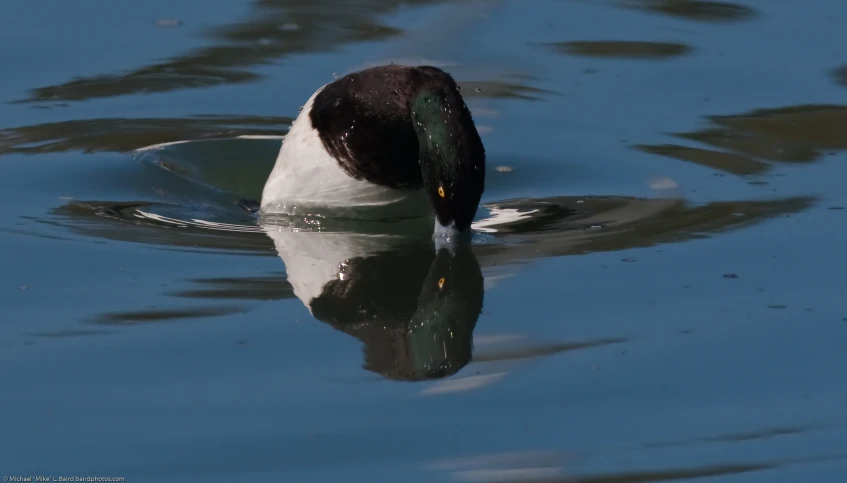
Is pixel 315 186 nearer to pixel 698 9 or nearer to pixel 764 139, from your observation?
pixel 764 139

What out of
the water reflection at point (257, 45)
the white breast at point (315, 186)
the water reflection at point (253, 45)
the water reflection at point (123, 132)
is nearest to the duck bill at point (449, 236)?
the white breast at point (315, 186)

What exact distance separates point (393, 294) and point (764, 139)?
337cm

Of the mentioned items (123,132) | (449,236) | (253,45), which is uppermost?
(253,45)

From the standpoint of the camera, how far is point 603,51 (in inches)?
382

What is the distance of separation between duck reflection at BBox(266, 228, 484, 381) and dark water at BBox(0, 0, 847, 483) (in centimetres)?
2

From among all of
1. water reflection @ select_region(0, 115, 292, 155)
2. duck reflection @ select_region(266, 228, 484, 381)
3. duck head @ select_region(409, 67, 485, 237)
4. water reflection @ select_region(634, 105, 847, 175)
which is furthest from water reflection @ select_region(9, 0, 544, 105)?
duck reflection @ select_region(266, 228, 484, 381)

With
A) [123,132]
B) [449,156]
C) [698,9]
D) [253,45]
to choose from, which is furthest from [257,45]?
[449,156]

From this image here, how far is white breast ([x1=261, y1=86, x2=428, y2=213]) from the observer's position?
693 centimetres

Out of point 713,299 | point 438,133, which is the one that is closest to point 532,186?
point 438,133

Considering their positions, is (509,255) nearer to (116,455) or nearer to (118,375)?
(118,375)

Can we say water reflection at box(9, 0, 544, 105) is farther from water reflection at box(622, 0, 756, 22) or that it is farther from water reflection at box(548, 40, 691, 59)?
water reflection at box(622, 0, 756, 22)

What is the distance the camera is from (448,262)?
237 inches

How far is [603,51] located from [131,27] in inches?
131

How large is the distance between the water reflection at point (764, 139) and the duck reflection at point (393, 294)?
217 centimetres
